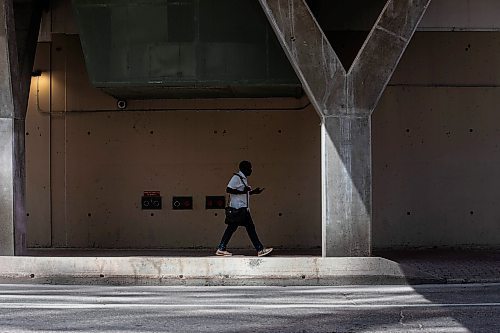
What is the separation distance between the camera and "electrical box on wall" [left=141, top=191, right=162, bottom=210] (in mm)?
16281

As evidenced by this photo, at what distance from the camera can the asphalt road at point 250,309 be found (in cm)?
796

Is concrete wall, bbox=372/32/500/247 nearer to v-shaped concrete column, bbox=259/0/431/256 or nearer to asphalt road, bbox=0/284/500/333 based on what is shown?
v-shaped concrete column, bbox=259/0/431/256

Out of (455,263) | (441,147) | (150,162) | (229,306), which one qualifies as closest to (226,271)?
(229,306)

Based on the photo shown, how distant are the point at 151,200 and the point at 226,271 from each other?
15.9ft

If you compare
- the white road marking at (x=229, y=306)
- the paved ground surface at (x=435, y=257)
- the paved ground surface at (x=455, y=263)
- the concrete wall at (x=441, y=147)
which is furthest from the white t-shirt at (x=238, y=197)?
the white road marking at (x=229, y=306)

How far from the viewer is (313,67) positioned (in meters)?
12.5

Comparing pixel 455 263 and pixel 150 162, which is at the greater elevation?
pixel 150 162

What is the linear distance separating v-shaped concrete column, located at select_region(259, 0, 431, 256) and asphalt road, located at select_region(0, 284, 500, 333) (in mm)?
1329

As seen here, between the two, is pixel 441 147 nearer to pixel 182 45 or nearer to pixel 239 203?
pixel 239 203

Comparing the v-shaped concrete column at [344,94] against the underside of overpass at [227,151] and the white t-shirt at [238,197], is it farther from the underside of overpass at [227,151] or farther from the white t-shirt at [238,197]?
the underside of overpass at [227,151]

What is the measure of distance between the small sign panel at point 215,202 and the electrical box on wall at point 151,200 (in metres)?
1.07

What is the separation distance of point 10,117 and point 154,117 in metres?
3.89

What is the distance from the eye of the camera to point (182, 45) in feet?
47.5

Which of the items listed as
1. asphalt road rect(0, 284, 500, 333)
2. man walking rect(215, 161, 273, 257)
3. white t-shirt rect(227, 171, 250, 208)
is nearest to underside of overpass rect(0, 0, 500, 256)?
man walking rect(215, 161, 273, 257)
